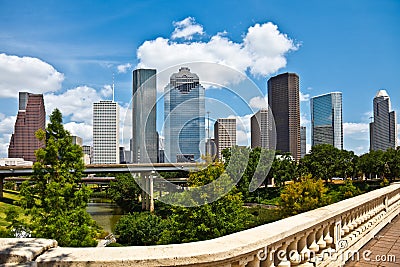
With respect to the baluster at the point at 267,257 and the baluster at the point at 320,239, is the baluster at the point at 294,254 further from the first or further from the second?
the baluster at the point at 320,239

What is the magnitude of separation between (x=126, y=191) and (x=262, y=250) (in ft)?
207

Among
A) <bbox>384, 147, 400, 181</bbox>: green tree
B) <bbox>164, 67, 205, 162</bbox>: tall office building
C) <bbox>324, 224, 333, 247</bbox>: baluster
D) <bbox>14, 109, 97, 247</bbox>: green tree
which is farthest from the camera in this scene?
<bbox>384, 147, 400, 181</bbox>: green tree

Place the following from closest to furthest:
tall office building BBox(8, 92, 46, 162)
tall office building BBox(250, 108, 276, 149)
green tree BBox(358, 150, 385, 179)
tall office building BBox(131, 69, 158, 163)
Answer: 1. tall office building BBox(250, 108, 276, 149)
2. tall office building BBox(131, 69, 158, 163)
3. green tree BBox(358, 150, 385, 179)
4. tall office building BBox(8, 92, 46, 162)

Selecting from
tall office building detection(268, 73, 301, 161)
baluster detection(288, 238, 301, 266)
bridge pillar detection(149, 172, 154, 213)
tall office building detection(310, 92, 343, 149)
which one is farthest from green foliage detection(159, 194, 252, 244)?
tall office building detection(310, 92, 343, 149)

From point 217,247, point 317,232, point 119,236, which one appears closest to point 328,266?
point 317,232

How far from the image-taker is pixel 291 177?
59.6 meters

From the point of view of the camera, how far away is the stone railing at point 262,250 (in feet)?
7.07

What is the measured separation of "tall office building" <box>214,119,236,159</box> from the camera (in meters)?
13.9

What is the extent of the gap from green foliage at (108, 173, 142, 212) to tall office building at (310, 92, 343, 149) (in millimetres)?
121098

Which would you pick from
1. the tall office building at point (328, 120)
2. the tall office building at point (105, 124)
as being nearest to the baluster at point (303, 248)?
the tall office building at point (105, 124)

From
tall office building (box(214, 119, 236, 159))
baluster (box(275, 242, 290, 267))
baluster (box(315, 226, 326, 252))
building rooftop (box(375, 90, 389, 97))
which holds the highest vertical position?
building rooftop (box(375, 90, 389, 97))

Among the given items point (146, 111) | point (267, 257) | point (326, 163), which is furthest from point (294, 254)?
point (326, 163)

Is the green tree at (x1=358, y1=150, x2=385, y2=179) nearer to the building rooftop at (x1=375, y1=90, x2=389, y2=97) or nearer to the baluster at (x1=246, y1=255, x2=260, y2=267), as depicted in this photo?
the baluster at (x1=246, y1=255, x2=260, y2=267)

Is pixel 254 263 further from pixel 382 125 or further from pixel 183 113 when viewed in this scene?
pixel 382 125
